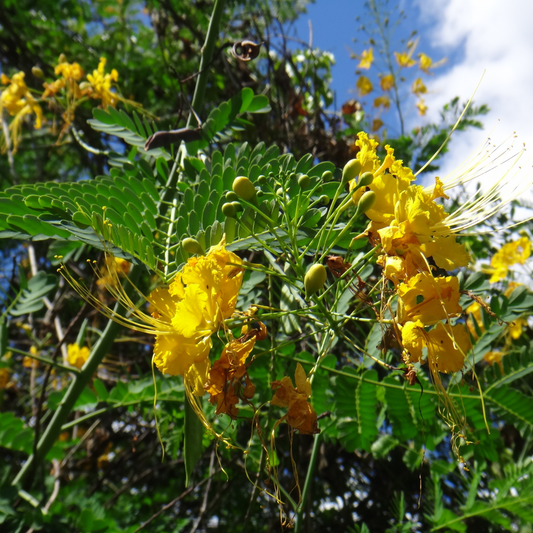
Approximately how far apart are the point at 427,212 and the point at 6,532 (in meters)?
1.63

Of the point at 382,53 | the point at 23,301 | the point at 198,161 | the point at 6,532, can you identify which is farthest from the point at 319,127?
the point at 6,532

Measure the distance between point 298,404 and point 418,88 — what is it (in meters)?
3.76

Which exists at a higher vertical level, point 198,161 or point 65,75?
point 65,75

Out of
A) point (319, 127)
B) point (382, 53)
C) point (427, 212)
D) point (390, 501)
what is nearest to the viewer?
point (427, 212)

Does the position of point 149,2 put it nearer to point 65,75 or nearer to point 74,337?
point 65,75

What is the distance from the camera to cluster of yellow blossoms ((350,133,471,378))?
33.4 inches

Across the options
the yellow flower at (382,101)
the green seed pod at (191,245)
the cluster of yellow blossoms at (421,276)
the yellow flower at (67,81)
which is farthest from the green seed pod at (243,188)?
the yellow flower at (382,101)

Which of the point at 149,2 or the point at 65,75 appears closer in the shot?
the point at 65,75

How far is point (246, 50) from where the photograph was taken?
1526 millimetres

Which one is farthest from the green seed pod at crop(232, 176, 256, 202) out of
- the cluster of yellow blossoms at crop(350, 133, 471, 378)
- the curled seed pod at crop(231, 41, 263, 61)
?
the curled seed pod at crop(231, 41, 263, 61)

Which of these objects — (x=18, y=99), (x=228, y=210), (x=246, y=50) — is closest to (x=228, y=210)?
(x=228, y=210)

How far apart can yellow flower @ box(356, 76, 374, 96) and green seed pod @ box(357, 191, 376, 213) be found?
3.46 m

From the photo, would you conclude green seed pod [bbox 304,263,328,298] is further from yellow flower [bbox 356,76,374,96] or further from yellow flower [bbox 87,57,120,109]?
yellow flower [bbox 356,76,374,96]

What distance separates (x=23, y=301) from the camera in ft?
6.02
